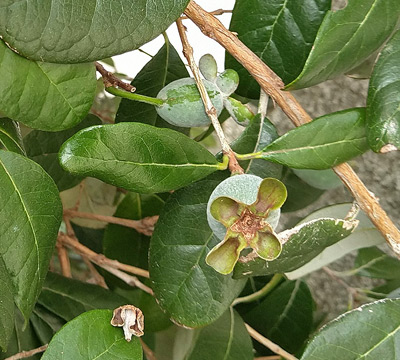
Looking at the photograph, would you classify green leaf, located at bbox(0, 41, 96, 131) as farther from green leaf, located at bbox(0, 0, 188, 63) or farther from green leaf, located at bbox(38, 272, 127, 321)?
green leaf, located at bbox(38, 272, 127, 321)

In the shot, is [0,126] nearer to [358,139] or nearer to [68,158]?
[68,158]

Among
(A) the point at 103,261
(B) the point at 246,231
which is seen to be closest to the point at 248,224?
(B) the point at 246,231

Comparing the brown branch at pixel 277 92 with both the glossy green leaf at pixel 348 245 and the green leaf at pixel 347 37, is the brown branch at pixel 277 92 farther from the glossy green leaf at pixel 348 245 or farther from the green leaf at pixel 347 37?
the glossy green leaf at pixel 348 245

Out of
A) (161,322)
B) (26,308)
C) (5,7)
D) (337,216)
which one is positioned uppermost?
(5,7)

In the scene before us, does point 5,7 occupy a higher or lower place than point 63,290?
higher

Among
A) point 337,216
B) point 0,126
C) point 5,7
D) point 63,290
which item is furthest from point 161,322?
point 5,7

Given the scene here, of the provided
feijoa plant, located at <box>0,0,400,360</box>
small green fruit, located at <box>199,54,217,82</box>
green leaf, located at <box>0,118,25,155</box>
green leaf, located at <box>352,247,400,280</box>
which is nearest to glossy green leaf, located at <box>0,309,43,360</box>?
feijoa plant, located at <box>0,0,400,360</box>

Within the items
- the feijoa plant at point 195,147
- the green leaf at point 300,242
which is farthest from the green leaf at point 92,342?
the green leaf at point 300,242
